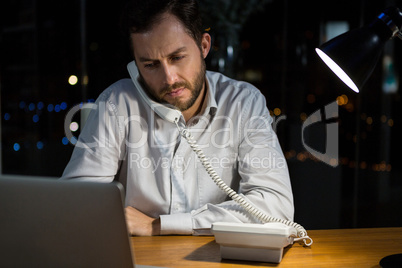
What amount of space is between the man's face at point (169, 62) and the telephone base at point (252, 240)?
0.77 metres

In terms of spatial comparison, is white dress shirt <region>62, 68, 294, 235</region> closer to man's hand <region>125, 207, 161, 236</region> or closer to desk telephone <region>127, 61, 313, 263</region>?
man's hand <region>125, 207, 161, 236</region>

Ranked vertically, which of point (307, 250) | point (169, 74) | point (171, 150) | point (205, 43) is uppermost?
point (205, 43)

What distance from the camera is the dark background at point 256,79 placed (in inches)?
145

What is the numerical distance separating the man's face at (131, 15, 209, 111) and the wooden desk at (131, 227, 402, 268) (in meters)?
0.62

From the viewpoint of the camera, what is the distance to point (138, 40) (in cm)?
174

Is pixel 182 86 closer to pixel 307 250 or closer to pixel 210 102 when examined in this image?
pixel 210 102

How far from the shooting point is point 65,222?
0.79 metres

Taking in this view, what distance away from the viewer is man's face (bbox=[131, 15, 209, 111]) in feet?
5.60

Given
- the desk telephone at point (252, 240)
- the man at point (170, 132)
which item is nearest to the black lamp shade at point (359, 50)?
the desk telephone at point (252, 240)

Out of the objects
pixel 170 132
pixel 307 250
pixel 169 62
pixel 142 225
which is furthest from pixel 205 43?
pixel 307 250

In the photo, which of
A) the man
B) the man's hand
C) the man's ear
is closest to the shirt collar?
the man

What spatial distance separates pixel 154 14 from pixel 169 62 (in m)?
0.20

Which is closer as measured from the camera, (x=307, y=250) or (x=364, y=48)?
(x=364, y=48)

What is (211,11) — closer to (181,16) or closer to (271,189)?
(181,16)
